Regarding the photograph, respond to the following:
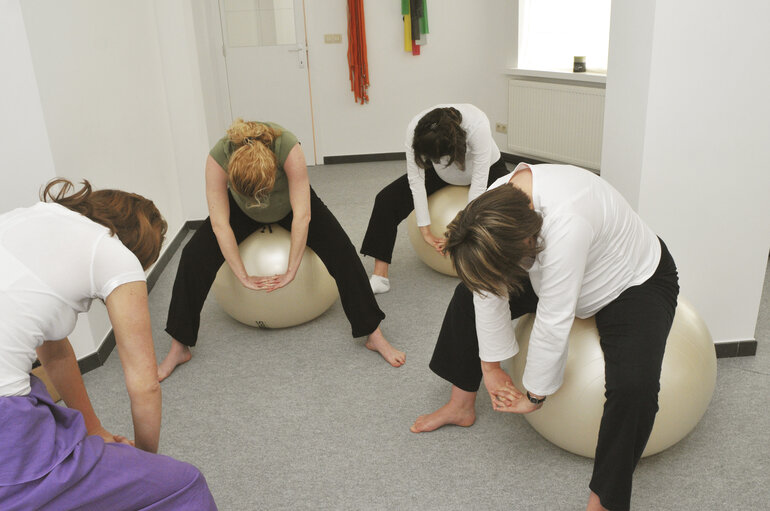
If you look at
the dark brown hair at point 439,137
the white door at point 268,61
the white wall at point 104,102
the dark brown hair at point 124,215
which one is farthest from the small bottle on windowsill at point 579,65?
the dark brown hair at point 124,215

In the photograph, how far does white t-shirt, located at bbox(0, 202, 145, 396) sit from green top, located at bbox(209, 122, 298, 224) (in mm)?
1043

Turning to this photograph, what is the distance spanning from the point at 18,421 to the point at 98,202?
463mm

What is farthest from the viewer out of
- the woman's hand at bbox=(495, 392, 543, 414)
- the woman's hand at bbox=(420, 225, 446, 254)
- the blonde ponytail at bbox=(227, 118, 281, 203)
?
the woman's hand at bbox=(420, 225, 446, 254)

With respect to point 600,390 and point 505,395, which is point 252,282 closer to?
point 505,395

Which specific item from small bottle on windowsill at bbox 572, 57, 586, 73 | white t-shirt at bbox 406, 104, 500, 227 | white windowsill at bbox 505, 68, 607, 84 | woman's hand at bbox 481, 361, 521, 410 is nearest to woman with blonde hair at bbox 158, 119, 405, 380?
white t-shirt at bbox 406, 104, 500, 227

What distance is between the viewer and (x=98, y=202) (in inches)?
55.8

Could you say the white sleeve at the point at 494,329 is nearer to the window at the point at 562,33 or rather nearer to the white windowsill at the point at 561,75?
the white windowsill at the point at 561,75

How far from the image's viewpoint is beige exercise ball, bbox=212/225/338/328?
265cm

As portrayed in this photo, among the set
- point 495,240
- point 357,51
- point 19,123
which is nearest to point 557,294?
point 495,240

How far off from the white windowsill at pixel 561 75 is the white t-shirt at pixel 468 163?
1.91 meters

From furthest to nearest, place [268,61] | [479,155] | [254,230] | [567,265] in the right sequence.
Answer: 1. [268,61]
2. [479,155]
3. [254,230]
4. [567,265]

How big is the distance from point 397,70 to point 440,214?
10.3ft

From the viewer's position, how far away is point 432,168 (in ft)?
10.4

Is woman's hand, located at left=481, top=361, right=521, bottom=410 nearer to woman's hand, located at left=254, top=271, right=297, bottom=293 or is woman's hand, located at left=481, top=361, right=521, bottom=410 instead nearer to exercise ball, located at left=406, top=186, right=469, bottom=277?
woman's hand, located at left=254, top=271, right=297, bottom=293
